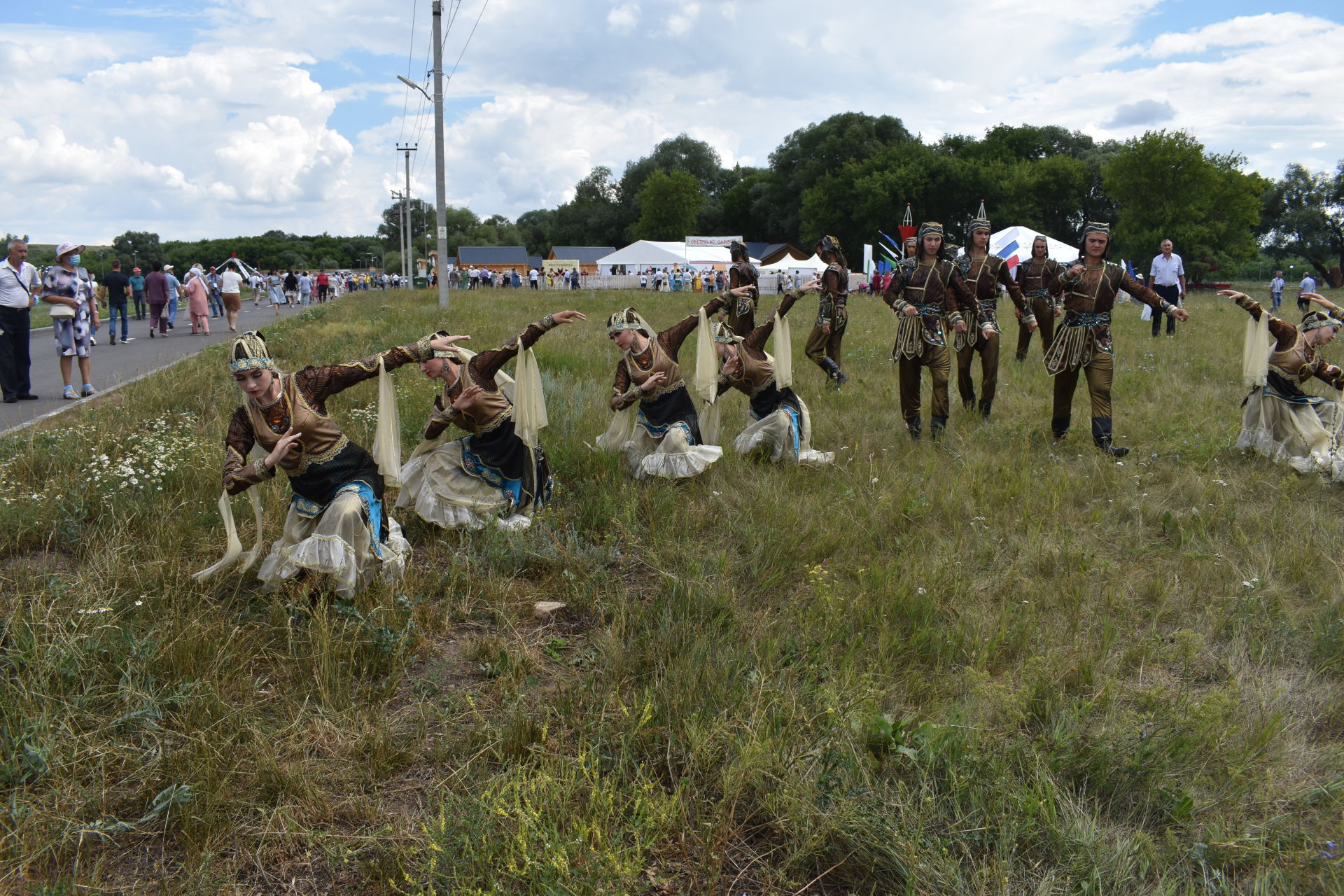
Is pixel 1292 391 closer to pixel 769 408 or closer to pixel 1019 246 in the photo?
pixel 769 408

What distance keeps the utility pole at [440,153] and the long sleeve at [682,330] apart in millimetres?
20052

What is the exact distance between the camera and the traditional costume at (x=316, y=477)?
4.46m

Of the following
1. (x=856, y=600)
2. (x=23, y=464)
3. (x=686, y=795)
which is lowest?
(x=686, y=795)

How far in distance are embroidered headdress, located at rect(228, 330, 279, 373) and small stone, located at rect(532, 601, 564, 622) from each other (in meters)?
1.89

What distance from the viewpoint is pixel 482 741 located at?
135 inches

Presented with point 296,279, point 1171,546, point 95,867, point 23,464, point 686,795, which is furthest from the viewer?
point 296,279

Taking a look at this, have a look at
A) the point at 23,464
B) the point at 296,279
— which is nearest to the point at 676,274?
the point at 296,279

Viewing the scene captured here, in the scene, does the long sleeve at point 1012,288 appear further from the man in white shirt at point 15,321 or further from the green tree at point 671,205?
the green tree at point 671,205

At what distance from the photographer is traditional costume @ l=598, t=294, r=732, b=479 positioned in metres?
6.77

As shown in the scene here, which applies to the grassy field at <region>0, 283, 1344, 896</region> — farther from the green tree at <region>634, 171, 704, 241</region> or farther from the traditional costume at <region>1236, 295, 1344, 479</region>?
the green tree at <region>634, 171, 704, 241</region>

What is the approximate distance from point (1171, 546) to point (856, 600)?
8.32ft

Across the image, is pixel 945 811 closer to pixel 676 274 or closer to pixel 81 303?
pixel 81 303

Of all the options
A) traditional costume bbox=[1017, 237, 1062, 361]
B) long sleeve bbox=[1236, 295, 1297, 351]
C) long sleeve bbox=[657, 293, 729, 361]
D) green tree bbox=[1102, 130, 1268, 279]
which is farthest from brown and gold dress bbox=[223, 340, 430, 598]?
green tree bbox=[1102, 130, 1268, 279]

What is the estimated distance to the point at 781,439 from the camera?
7.58 metres
